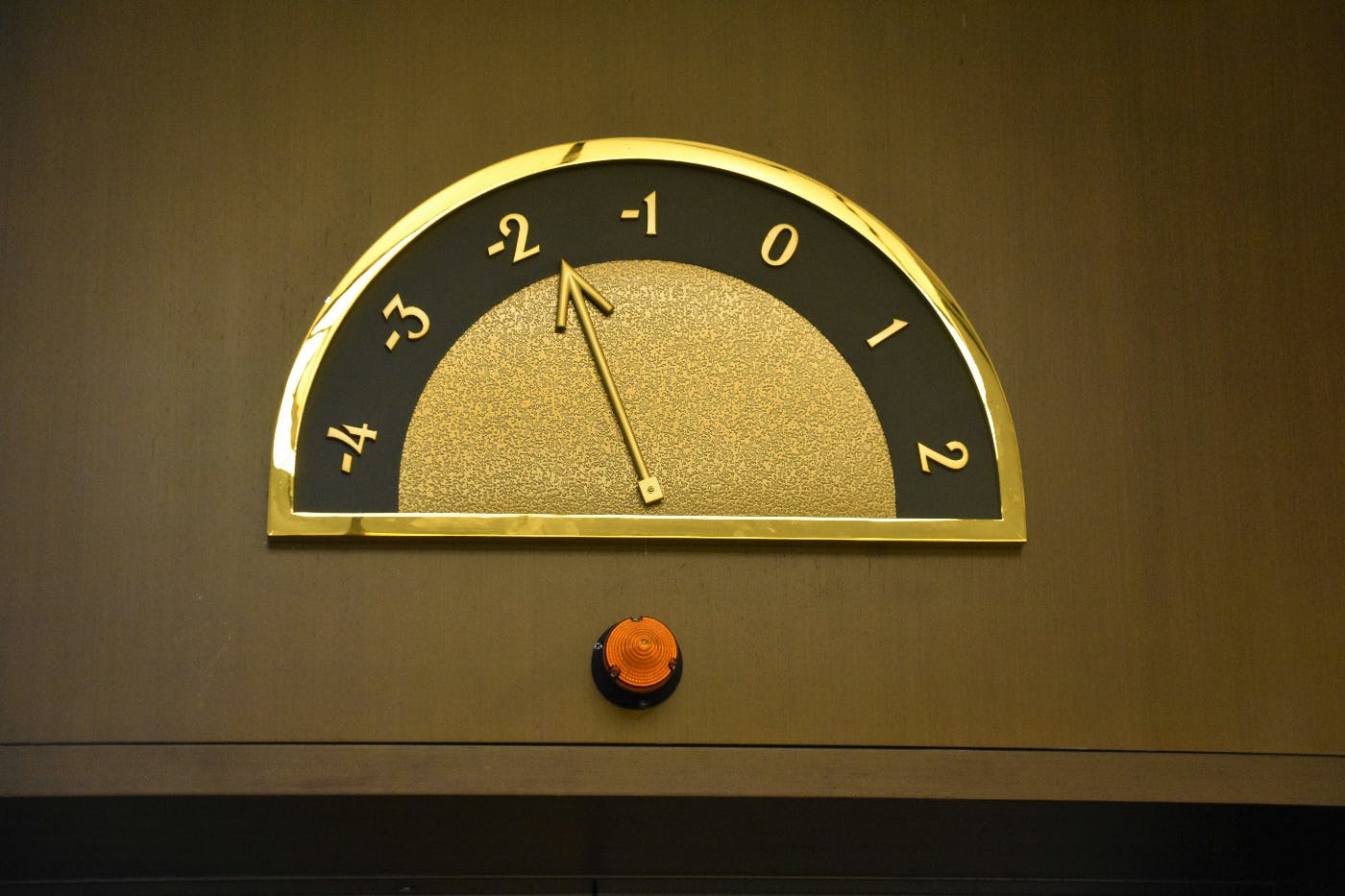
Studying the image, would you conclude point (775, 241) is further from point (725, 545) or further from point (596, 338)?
point (725, 545)

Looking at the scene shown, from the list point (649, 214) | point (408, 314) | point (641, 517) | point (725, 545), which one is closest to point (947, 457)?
point (725, 545)

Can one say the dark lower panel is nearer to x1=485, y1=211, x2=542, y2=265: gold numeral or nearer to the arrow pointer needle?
the arrow pointer needle

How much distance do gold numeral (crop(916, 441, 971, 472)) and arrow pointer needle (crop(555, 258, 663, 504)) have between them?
A: 0.43 metres

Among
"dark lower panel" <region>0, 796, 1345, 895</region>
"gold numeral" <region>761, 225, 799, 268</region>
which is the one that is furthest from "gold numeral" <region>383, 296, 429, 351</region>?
"dark lower panel" <region>0, 796, 1345, 895</region>

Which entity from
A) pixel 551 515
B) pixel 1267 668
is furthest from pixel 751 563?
pixel 1267 668

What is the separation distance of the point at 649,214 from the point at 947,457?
64cm

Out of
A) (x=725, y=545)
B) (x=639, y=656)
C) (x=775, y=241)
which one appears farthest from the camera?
(x=775, y=241)

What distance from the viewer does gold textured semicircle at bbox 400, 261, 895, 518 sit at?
1882 mm

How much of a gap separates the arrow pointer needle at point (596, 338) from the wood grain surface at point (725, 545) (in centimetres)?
12

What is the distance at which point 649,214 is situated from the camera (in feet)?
6.52

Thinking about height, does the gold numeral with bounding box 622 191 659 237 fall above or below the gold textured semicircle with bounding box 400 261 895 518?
above

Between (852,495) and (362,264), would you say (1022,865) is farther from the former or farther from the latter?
(362,264)

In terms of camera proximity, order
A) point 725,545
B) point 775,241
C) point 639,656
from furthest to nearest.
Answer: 1. point 775,241
2. point 725,545
3. point 639,656

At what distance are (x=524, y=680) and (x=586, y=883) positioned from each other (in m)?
0.52
